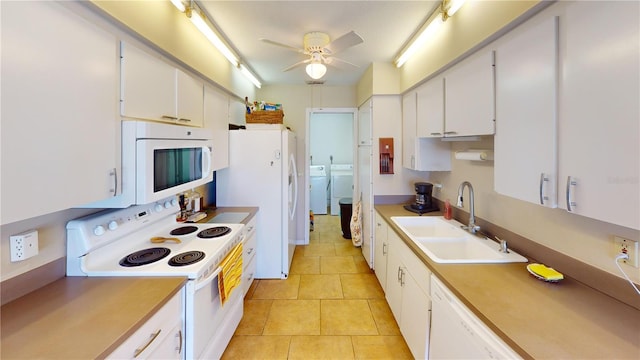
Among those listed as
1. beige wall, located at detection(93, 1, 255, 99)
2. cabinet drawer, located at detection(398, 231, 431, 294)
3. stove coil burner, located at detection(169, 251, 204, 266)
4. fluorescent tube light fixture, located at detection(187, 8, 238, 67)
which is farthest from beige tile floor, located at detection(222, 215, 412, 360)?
fluorescent tube light fixture, located at detection(187, 8, 238, 67)

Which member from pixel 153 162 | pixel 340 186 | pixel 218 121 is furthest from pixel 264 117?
pixel 340 186

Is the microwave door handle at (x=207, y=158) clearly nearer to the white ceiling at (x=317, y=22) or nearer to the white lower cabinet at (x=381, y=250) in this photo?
the white ceiling at (x=317, y=22)

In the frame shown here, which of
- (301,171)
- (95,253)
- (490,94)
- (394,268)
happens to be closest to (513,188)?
(490,94)

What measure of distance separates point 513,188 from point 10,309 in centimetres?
226

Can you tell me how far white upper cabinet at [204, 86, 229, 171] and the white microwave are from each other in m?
0.63

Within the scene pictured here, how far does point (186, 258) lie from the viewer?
1.64 meters

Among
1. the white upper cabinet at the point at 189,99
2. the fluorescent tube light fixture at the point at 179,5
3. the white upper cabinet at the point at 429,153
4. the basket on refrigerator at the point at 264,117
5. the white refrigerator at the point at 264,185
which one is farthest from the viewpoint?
the basket on refrigerator at the point at 264,117

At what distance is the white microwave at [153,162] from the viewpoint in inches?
56.6

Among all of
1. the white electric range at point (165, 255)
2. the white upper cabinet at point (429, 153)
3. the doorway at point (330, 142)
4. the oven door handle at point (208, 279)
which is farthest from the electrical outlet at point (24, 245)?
the doorway at point (330, 142)

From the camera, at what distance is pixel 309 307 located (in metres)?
2.76

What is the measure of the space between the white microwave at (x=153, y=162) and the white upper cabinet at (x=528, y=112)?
186cm

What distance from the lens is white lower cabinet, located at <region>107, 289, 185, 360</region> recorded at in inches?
41.6

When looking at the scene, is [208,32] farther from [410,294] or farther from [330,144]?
[330,144]

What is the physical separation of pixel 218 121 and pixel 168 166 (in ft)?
4.01
